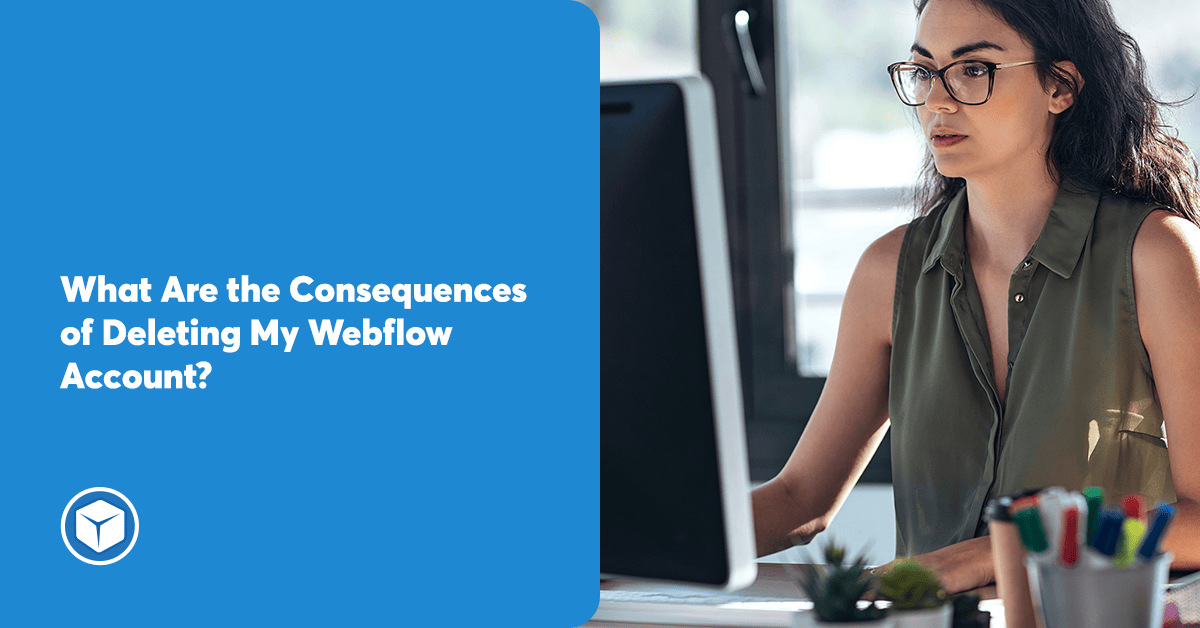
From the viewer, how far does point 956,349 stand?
55.3 inches

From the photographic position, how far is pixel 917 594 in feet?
2.24

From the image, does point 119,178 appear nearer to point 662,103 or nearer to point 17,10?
point 17,10

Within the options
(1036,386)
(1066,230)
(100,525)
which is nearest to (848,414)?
(1036,386)

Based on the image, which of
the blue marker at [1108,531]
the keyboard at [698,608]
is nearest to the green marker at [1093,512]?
the blue marker at [1108,531]

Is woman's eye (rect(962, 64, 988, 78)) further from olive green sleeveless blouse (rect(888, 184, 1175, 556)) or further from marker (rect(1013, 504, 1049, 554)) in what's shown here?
marker (rect(1013, 504, 1049, 554))

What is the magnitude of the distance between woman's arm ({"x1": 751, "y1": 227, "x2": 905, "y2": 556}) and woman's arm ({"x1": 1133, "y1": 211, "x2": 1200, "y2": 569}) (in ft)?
1.10

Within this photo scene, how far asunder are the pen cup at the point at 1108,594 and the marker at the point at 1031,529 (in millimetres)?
16

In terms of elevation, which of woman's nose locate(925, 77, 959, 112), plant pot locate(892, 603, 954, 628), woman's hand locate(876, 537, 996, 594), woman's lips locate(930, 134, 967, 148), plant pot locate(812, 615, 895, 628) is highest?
woman's nose locate(925, 77, 959, 112)

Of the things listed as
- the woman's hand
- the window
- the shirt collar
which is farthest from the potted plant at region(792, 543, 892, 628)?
the window

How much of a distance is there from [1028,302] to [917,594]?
79cm

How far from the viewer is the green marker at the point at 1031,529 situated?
669 millimetres

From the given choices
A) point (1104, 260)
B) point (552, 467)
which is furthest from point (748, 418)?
point (552, 467)

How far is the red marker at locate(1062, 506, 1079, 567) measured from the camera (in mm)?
659

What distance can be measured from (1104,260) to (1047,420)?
0.71 feet
